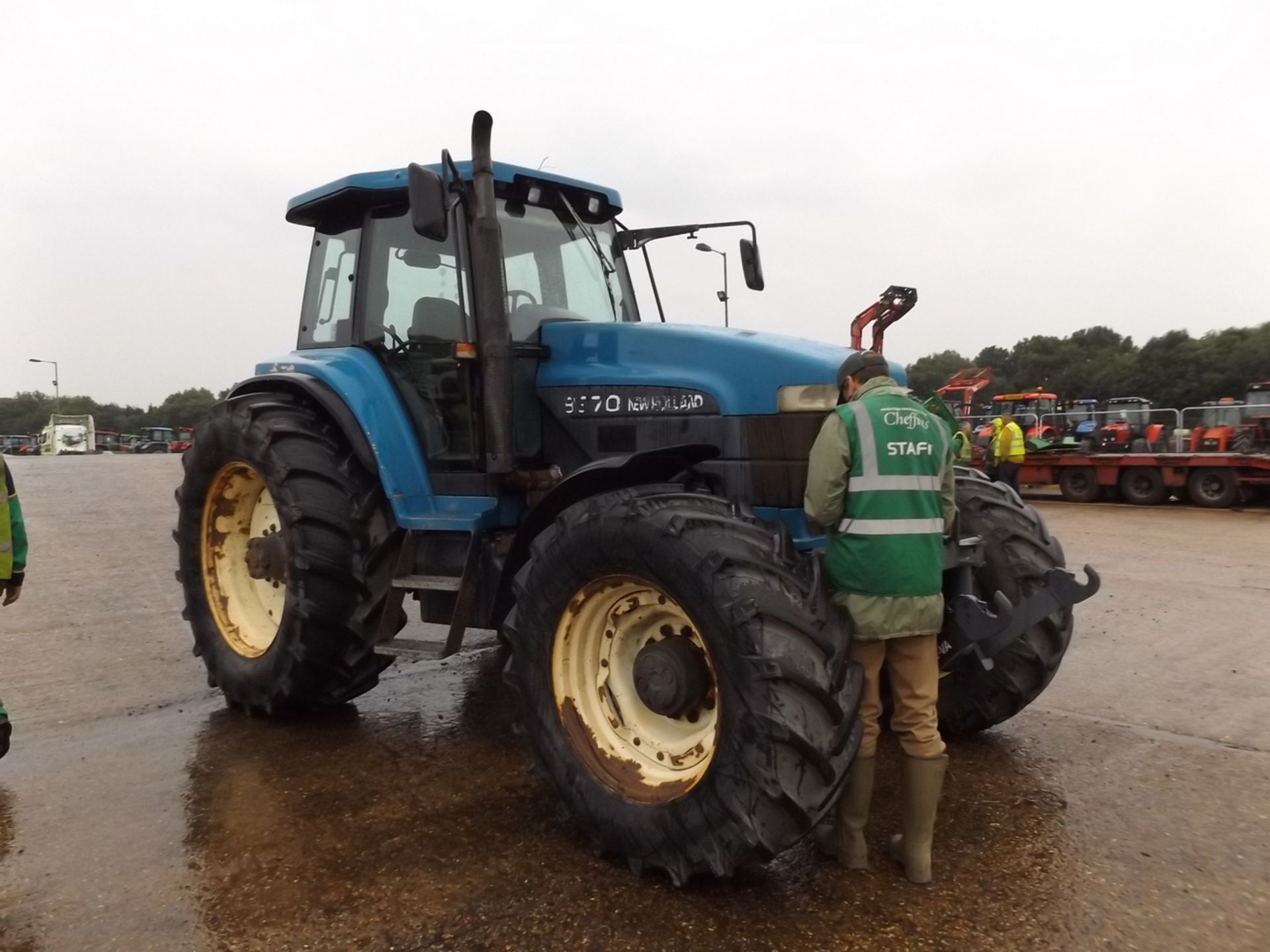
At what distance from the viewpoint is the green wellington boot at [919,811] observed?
3.13 m

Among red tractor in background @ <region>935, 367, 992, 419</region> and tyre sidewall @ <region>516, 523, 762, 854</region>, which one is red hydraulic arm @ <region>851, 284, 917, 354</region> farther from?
red tractor in background @ <region>935, 367, 992, 419</region>

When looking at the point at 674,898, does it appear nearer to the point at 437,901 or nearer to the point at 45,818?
the point at 437,901

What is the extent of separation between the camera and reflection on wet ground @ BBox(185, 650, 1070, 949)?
9.30ft

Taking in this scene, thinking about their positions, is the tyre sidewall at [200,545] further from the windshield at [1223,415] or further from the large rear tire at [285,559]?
the windshield at [1223,415]

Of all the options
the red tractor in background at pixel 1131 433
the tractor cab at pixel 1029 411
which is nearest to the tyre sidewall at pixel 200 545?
the red tractor in background at pixel 1131 433

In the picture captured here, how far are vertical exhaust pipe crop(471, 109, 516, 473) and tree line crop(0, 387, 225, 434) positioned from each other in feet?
275

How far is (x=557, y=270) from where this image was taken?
464cm

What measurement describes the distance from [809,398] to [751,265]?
1917mm

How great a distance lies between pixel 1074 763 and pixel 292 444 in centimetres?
381

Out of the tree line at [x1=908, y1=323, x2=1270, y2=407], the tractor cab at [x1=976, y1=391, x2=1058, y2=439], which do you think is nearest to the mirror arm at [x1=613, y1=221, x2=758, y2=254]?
the tractor cab at [x1=976, y1=391, x2=1058, y2=439]

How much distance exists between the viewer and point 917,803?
3.13 metres

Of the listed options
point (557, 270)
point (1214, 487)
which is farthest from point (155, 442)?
point (557, 270)

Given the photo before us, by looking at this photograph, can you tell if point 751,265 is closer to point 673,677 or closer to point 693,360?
point 693,360

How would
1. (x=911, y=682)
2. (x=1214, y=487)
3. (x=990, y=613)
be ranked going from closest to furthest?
(x=911, y=682) → (x=990, y=613) → (x=1214, y=487)
